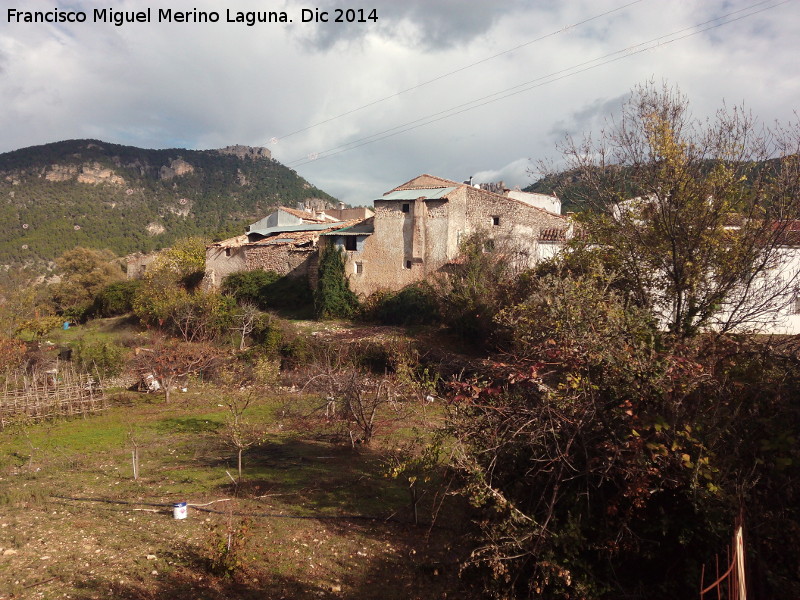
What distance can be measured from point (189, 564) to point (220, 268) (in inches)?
1149

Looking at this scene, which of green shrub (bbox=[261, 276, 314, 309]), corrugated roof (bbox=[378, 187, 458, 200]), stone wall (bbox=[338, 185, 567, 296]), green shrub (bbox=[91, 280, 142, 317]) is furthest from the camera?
green shrub (bbox=[91, 280, 142, 317])

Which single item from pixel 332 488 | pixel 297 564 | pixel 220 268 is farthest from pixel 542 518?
pixel 220 268

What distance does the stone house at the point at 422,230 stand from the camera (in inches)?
1068

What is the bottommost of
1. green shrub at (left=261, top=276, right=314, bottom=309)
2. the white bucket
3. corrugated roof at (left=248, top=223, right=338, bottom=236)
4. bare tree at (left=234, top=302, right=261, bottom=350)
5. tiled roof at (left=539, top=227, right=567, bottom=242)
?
the white bucket

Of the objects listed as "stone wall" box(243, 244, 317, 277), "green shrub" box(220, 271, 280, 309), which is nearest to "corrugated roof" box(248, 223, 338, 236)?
"stone wall" box(243, 244, 317, 277)

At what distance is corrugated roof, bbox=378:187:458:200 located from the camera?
27.7 meters

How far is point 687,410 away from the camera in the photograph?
4.10 meters

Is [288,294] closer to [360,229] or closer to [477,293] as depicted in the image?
[360,229]

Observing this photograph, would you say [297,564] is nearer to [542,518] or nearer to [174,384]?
[542,518]

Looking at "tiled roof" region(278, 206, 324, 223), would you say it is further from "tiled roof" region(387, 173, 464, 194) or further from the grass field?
the grass field

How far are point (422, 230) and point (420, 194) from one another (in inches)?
96.4

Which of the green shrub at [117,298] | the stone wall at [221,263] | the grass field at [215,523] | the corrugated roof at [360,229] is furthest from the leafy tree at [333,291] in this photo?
the green shrub at [117,298]

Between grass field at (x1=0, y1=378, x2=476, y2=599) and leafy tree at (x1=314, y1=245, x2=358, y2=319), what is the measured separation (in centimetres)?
1361

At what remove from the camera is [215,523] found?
761 cm
